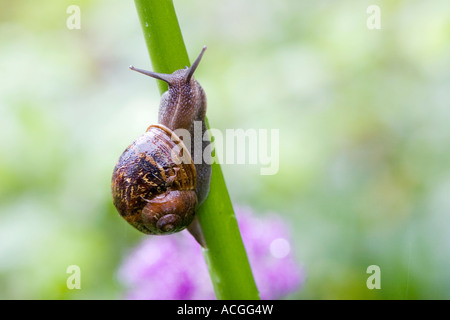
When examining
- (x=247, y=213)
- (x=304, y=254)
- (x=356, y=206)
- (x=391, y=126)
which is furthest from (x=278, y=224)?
(x=391, y=126)
